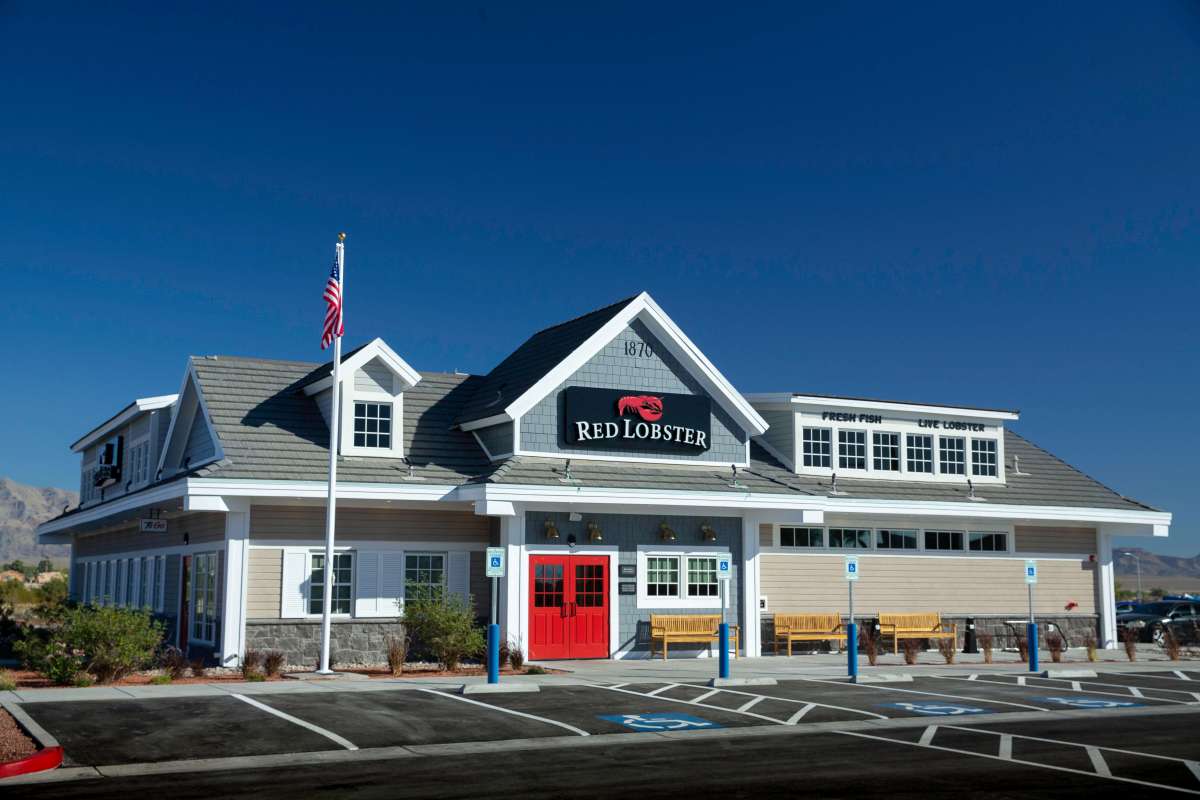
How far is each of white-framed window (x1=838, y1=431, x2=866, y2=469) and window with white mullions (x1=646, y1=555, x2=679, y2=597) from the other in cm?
769

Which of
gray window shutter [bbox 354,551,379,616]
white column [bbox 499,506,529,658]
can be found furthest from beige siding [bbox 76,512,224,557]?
white column [bbox 499,506,529,658]

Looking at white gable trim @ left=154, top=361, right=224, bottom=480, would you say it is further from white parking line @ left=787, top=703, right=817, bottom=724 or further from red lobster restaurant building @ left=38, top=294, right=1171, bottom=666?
white parking line @ left=787, top=703, right=817, bottom=724

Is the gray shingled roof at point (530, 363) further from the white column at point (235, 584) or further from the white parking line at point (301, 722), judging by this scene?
the white parking line at point (301, 722)

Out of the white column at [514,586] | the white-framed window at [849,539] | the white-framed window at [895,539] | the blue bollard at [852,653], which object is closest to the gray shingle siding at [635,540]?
the white column at [514,586]

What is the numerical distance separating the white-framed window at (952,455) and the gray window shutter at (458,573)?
15.4m

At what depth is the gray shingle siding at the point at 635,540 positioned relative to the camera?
28484 mm

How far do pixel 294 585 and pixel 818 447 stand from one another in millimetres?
15494

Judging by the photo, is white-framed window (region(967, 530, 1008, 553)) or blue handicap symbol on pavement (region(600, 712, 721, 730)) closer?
blue handicap symbol on pavement (region(600, 712, 721, 730))

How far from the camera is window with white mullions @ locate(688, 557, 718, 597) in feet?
97.7

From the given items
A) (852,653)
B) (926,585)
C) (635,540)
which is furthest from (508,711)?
(926,585)

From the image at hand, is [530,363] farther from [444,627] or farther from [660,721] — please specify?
[660,721]

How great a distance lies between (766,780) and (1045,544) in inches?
1008

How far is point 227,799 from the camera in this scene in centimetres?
1175

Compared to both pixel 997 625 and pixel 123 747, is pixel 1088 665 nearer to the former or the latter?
pixel 997 625
